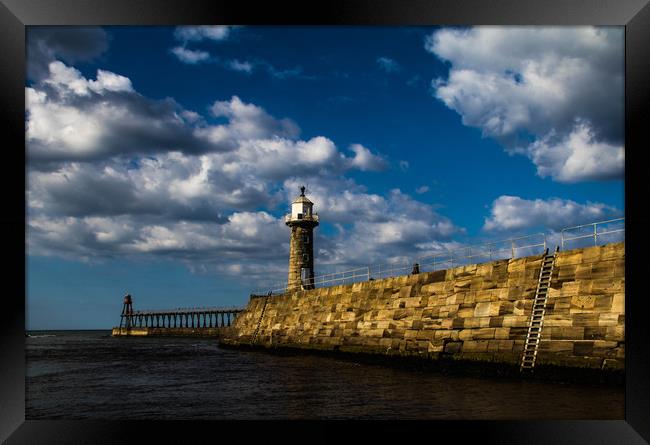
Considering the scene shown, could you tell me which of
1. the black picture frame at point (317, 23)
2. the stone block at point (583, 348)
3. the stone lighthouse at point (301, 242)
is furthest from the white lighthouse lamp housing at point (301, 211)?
the black picture frame at point (317, 23)

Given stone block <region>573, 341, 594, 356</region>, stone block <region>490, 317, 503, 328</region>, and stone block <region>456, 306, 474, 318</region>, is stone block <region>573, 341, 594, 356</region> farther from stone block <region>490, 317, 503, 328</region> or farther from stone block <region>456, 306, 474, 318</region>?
stone block <region>456, 306, 474, 318</region>

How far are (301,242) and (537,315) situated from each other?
28.0 m

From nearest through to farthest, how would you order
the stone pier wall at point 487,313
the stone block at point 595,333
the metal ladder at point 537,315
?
the stone block at point 595,333 → the stone pier wall at point 487,313 → the metal ladder at point 537,315

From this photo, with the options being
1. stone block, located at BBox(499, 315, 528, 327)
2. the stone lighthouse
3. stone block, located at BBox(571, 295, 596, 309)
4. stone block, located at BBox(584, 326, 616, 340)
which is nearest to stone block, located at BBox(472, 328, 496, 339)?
stone block, located at BBox(499, 315, 528, 327)

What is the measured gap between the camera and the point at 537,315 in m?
16.6

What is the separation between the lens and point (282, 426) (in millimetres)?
7719

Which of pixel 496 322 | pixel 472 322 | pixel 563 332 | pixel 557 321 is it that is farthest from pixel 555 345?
pixel 472 322

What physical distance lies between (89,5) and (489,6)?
4998mm

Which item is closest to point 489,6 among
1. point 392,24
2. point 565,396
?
point 392,24

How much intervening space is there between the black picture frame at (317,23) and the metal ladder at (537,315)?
8939 millimetres

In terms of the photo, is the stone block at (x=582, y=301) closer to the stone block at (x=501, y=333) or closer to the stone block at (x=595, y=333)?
the stone block at (x=595, y=333)

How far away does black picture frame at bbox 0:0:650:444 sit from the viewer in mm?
7234

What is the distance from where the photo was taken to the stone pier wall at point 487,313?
47.8 ft

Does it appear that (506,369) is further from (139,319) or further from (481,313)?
(139,319)
